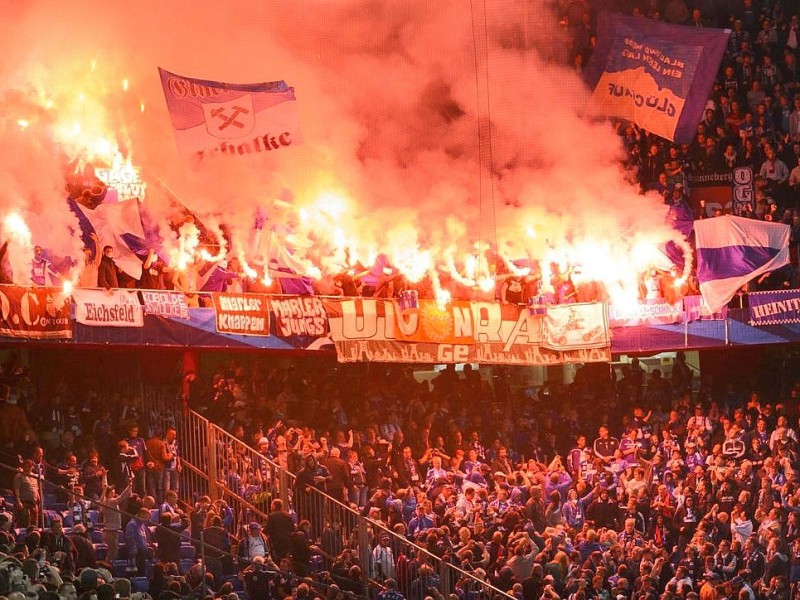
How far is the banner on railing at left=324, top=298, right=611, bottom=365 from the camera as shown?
18.6 metres

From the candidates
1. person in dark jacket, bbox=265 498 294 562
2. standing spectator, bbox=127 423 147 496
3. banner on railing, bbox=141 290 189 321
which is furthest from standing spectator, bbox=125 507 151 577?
banner on railing, bbox=141 290 189 321

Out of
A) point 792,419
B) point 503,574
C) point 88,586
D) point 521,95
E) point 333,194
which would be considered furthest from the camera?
point 521,95

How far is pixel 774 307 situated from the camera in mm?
19453

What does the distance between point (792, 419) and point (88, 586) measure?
10408 mm

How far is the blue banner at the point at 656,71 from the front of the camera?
20438 mm

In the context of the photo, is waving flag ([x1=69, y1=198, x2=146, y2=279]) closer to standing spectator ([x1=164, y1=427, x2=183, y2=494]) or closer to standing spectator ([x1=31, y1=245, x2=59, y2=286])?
standing spectator ([x1=31, y1=245, x2=59, y2=286])

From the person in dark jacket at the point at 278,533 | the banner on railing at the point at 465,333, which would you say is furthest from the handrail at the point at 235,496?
the banner on railing at the point at 465,333

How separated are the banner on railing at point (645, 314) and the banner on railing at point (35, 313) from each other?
6887mm

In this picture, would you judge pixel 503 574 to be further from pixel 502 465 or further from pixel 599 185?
pixel 599 185

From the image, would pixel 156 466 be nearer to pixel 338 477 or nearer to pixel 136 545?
pixel 136 545

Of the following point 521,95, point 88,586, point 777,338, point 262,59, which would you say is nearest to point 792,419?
point 777,338

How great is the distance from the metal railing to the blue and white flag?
5025 millimetres

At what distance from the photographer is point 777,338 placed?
19.5m

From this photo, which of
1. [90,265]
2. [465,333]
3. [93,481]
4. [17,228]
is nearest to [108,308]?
[90,265]
